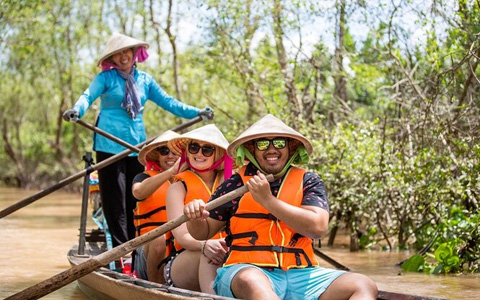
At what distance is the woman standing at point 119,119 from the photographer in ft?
19.8

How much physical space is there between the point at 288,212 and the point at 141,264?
1.88m

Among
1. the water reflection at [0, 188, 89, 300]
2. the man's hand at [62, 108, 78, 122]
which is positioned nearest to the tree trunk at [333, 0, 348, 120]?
the man's hand at [62, 108, 78, 122]

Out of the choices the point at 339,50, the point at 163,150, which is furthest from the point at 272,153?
the point at 339,50

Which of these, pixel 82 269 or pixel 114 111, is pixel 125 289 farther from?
pixel 114 111

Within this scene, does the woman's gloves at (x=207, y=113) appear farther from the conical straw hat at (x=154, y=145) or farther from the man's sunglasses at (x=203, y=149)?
the man's sunglasses at (x=203, y=149)

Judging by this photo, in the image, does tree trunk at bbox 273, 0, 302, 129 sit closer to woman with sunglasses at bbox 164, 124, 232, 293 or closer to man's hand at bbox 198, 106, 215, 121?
man's hand at bbox 198, 106, 215, 121

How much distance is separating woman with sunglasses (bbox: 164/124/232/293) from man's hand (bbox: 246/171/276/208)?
76 cm

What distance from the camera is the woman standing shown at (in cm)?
604

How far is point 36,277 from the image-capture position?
6.84 m

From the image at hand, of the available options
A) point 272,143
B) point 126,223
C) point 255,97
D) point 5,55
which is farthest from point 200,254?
point 5,55

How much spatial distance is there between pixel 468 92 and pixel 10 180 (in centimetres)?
2507

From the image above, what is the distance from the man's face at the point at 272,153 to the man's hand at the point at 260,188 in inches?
9.3

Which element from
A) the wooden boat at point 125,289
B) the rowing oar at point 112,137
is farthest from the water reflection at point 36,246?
the rowing oar at point 112,137

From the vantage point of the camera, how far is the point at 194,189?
14.7 feet
